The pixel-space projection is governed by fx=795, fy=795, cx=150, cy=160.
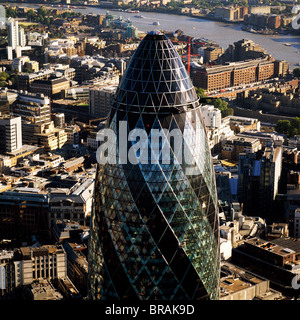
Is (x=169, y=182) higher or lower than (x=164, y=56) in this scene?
lower

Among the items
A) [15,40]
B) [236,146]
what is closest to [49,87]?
[236,146]

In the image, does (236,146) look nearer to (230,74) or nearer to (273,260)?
(273,260)

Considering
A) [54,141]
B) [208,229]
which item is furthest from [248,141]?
[208,229]

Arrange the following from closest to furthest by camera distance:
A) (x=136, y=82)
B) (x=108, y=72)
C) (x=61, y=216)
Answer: (x=136, y=82) → (x=61, y=216) → (x=108, y=72)

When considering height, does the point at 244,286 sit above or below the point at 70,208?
above

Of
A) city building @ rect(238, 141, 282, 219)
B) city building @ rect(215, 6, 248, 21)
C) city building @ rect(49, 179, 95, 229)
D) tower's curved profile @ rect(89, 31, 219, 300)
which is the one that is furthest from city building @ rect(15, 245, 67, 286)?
city building @ rect(215, 6, 248, 21)

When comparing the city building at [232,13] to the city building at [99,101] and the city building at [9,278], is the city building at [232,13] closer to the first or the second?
the city building at [99,101]
